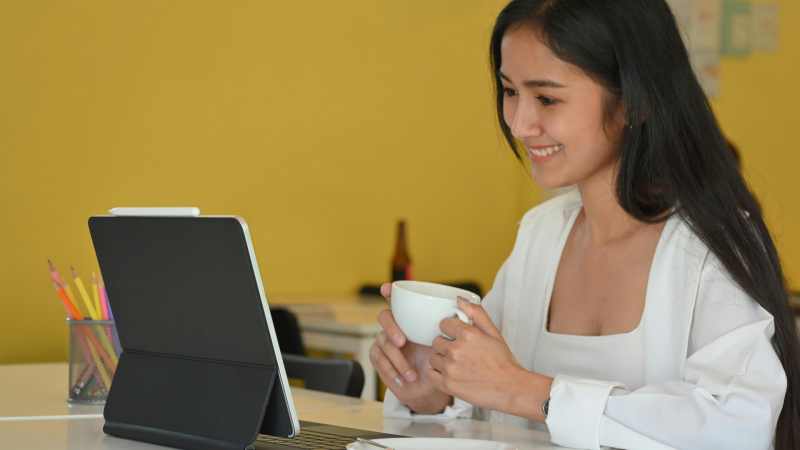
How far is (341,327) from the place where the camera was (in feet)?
7.70

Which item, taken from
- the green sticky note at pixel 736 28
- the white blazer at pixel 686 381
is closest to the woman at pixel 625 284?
the white blazer at pixel 686 381

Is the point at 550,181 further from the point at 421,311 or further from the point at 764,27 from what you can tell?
the point at 764,27

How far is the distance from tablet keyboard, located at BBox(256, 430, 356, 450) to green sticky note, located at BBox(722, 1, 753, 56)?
3510mm

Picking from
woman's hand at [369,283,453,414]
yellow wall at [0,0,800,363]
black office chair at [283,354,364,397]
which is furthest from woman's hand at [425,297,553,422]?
yellow wall at [0,0,800,363]

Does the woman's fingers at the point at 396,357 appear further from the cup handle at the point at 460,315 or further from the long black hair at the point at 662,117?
the long black hair at the point at 662,117

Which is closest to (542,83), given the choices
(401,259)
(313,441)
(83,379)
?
(313,441)

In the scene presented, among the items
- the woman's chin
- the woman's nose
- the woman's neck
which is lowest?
the woman's neck

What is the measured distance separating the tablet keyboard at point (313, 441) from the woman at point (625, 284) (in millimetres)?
163

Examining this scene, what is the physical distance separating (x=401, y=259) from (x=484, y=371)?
2089mm

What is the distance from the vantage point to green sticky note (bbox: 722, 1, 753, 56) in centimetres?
386

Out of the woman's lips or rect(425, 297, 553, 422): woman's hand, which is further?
the woman's lips

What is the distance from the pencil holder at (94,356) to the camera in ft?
4.06

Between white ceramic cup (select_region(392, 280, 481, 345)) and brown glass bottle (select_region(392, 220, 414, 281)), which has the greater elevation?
white ceramic cup (select_region(392, 280, 481, 345))

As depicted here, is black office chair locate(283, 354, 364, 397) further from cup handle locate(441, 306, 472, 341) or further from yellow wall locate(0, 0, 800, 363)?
yellow wall locate(0, 0, 800, 363)
